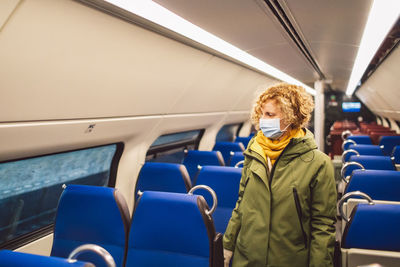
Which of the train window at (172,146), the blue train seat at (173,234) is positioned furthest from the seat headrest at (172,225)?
the train window at (172,146)

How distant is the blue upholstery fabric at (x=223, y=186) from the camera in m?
3.35

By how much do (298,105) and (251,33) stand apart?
5.36ft

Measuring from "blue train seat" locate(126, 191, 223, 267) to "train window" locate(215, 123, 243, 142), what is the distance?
26.8 ft

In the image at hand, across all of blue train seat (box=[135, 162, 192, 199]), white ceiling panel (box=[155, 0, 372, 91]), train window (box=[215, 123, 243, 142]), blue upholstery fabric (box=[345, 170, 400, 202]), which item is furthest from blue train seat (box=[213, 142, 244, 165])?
train window (box=[215, 123, 243, 142])

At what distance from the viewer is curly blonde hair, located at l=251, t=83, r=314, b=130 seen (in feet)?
6.43

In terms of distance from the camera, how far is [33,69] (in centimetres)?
221

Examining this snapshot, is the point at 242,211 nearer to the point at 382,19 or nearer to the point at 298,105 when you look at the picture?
the point at 298,105

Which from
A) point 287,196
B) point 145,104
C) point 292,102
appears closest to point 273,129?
point 292,102

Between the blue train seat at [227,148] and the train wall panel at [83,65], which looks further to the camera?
the blue train seat at [227,148]

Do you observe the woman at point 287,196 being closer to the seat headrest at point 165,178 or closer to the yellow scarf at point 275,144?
the yellow scarf at point 275,144

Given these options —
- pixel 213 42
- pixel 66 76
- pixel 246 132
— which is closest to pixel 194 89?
pixel 213 42

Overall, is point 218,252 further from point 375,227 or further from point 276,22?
point 276,22

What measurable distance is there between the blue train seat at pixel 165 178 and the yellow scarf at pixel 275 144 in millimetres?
1605

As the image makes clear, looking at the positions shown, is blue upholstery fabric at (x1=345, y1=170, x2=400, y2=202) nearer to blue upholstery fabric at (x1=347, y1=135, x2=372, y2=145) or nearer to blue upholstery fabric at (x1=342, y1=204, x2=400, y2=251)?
blue upholstery fabric at (x1=342, y1=204, x2=400, y2=251)
